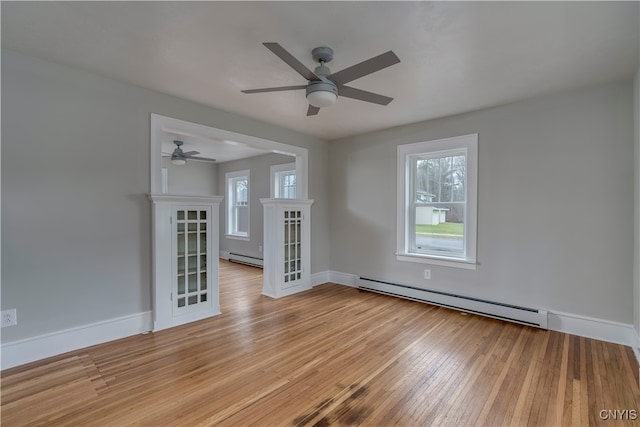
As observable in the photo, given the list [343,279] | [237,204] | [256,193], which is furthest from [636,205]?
[237,204]

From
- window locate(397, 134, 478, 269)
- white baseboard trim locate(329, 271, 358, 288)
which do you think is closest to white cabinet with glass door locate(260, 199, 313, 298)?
white baseboard trim locate(329, 271, 358, 288)

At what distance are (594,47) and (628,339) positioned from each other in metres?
2.67

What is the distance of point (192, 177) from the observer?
305 inches

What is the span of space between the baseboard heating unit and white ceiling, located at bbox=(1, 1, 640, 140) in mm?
2414

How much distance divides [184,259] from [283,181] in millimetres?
3445

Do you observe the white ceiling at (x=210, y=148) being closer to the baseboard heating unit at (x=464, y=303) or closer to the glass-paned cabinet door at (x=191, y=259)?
the glass-paned cabinet door at (x=191, y=259)

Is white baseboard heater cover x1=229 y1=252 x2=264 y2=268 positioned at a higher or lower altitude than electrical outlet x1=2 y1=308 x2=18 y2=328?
lower

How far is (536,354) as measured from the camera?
2689 millimetres

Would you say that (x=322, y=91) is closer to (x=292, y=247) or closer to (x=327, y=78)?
(x=327, y=78)

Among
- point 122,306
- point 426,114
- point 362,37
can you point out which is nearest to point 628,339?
point 426,114

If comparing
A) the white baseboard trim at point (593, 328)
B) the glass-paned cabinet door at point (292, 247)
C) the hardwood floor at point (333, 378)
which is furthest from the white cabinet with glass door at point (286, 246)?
the white baseboard trim at point (593, 328)

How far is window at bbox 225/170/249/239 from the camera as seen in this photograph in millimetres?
7441

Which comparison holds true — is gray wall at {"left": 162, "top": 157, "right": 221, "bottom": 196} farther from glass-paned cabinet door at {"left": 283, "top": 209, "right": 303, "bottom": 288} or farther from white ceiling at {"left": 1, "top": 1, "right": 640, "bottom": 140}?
white ceiling at {"left": 1, "top": 1, "right": 640, "bottom": 140}

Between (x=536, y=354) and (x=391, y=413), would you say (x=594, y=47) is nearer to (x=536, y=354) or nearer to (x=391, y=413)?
(x=536, y=354)
